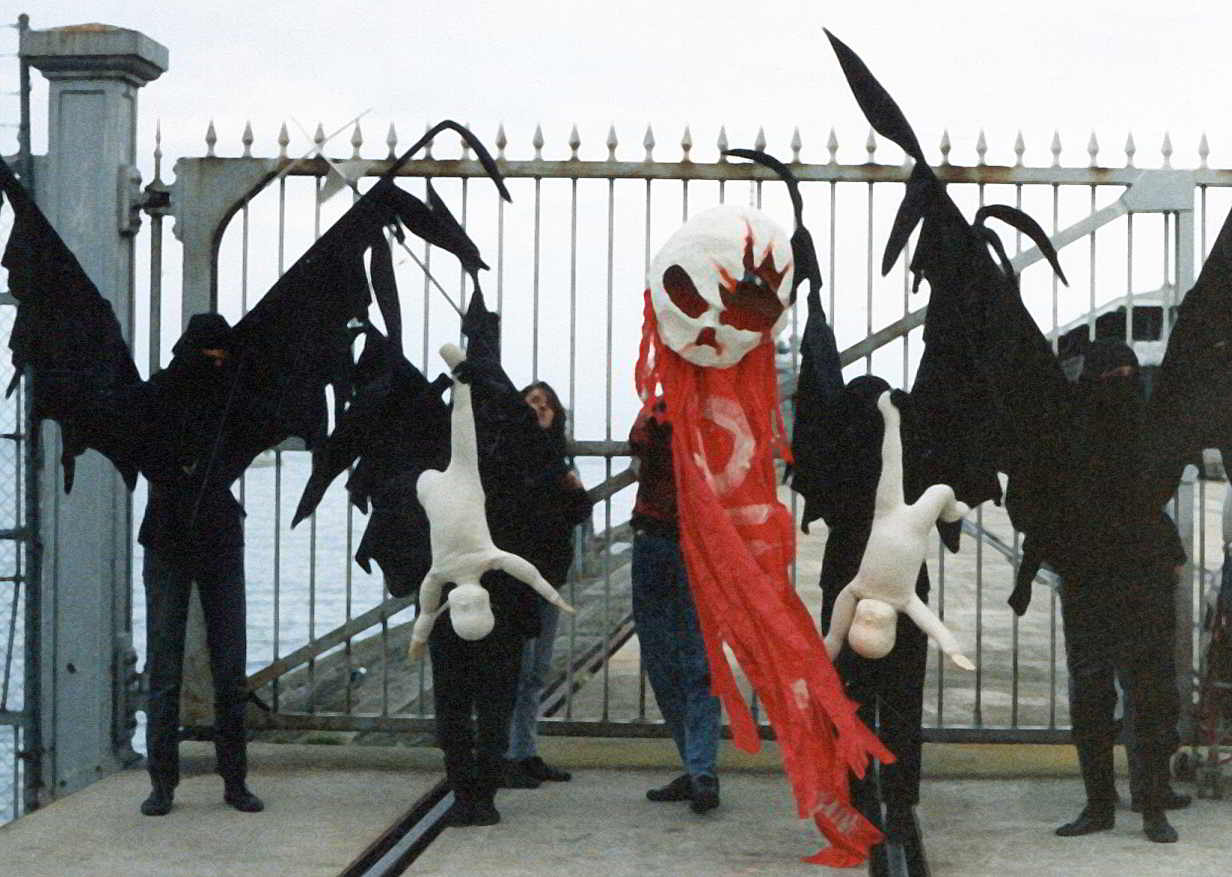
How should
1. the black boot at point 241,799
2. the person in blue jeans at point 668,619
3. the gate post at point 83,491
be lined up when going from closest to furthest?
the person in blue jeans at point 668,619
the black boot at point 241,799
the gate post at point 83,491

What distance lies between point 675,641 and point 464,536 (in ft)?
2.61

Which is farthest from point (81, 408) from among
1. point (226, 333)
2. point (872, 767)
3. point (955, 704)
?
point (955, 704)

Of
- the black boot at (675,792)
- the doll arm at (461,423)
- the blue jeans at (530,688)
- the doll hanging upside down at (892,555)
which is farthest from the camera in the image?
the blue jeans at (530,688)

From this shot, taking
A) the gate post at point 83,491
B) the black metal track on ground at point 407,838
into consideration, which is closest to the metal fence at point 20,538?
the gate post at point 83,491

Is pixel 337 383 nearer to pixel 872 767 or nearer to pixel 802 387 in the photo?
pixel 802 387

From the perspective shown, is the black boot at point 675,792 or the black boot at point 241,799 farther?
the black boot at point 675,792

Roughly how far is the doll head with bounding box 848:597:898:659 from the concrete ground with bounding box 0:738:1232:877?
2.16 ft

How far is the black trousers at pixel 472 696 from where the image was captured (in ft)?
16.4

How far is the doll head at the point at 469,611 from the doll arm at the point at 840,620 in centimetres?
100

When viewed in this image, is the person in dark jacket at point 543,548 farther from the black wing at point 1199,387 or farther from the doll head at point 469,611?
the black wing at point 1199,387

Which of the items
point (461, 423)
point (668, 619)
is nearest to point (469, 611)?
point (461, 423)

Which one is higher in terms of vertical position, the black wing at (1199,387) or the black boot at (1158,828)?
the black wing at (1199,387)

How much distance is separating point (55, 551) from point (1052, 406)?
351cm

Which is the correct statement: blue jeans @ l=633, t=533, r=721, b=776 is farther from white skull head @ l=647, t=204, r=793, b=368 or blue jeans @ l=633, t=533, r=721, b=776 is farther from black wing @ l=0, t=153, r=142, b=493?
black wing @ l=0, t=153, r=142, b=493
